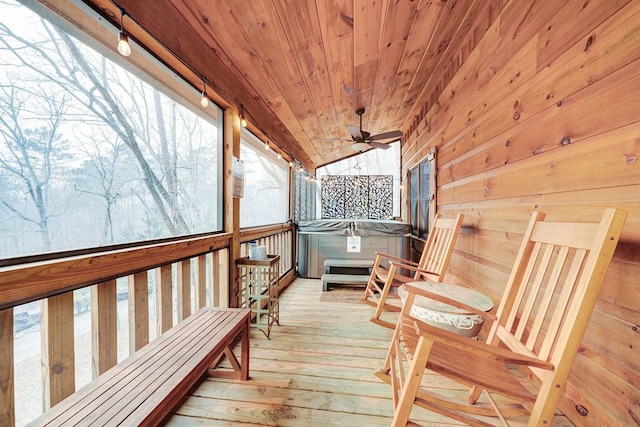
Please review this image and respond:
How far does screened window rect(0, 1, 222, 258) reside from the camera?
887 mm

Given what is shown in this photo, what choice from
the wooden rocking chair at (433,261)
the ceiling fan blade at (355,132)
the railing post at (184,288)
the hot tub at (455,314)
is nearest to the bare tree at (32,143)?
the railing post at (184,288)

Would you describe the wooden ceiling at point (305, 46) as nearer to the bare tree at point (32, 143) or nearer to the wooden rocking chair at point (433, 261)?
the bare tree at point (32, 143)

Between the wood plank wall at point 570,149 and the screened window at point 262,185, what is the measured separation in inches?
87.1

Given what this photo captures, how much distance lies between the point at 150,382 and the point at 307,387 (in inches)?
36.6

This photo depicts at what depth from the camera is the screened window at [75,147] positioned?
2.91 ft

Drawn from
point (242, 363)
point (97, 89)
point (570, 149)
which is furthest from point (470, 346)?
point (97, 89)

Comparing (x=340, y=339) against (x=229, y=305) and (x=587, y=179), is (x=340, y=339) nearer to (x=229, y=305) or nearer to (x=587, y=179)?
(x=229, y=305)

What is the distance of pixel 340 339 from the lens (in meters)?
2.24

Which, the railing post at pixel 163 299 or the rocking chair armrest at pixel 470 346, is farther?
the railing post at pixel 163 299

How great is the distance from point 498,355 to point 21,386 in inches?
66.8

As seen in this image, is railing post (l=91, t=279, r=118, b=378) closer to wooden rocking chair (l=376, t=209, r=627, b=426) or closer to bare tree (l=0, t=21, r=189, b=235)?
bare tree (l=0, t=21, r=189, b=235)

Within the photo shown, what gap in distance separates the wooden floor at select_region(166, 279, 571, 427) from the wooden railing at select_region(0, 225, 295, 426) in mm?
532

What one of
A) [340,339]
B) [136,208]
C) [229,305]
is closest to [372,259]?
[340,339]

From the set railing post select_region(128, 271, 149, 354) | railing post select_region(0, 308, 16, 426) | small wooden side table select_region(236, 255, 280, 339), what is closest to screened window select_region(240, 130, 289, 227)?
small wooden side table select_region(236, 255, 280, 339)
